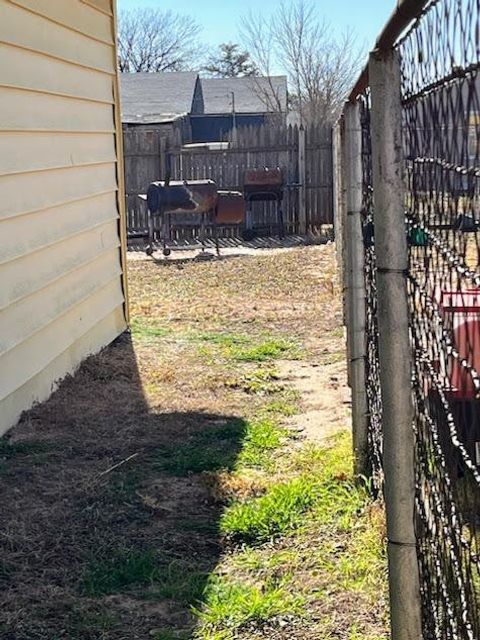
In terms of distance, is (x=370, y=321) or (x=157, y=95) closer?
(x=370, y=321)

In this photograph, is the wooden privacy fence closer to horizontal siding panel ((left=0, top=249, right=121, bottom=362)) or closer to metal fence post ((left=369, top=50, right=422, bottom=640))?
horizontal siding panel ((left=0, top=249, right=121, bottom=362))

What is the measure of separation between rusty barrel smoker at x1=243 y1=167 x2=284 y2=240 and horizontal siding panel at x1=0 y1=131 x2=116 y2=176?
27.9 ft

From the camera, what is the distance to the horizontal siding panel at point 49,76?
17.8 feet

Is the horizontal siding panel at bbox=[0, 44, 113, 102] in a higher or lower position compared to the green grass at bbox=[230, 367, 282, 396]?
higher

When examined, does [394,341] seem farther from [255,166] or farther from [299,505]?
[255,166]

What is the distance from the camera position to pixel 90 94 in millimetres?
7438

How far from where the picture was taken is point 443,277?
6.28ft

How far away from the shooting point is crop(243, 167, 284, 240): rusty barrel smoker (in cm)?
1647

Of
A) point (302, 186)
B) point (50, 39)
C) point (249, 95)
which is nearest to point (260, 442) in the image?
point (50, 39)

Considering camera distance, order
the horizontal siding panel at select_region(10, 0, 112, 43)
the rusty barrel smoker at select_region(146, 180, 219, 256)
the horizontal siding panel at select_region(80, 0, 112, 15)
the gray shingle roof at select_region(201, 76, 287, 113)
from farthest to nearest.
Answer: the gray shingle roof at select_region(201, 76, 287, 113)
the rusty barrel smoker at select_region(146, 180, 219, 256)
the horizontal siding panel at select_region(80, 0, 112, 15)
the horizontal siding panel at select_region(10, 0, 112, 43)

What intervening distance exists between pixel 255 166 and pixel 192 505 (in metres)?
13.8

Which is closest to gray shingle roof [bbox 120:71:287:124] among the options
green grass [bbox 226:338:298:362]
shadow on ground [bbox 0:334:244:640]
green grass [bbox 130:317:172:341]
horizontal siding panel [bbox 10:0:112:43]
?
green grass [bbox 130:317:172:341]

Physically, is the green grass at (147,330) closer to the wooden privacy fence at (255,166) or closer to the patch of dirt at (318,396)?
the patch of dirt at (318,396)

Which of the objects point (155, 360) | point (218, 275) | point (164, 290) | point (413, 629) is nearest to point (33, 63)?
point (155, 360)
